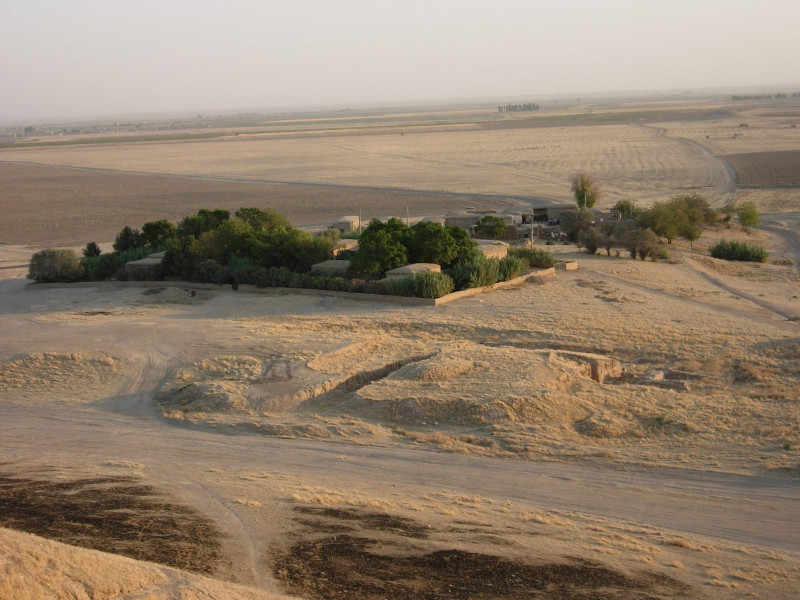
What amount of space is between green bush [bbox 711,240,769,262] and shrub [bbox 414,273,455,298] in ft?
43.9

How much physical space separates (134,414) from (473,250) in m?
12.3

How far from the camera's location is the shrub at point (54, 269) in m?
26.5

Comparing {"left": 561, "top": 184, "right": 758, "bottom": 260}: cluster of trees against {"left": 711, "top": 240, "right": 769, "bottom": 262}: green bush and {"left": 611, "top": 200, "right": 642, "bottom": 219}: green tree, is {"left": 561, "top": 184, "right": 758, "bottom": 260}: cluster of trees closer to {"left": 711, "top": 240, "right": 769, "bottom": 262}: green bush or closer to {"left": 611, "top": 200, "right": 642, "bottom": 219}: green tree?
{"left": 611, "top": 200, "right": 642, "bottom": 219}: green tree

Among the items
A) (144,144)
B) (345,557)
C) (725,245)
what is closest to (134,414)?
(345,557)

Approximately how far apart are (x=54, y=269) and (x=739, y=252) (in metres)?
21.8

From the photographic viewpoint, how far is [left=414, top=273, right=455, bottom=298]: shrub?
841 inches

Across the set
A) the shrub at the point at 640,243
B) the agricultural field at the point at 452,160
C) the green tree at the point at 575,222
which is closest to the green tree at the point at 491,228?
the green tree at the point at 575,222

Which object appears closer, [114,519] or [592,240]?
[114,519]

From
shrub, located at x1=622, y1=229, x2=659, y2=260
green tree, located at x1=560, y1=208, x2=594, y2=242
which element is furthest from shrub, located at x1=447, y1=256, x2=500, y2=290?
Answer: green tree, located at x1=560, y1=208, x2=594, y2=242

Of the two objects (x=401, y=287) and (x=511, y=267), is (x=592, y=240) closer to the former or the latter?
(x=511, y=267)

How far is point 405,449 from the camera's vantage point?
1240 centimetres

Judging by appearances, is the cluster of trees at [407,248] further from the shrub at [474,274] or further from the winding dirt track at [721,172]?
the winding dirt track at [721,172]

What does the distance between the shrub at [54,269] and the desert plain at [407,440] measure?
48.2 inches

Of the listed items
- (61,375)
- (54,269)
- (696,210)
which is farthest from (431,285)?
(696,210)
